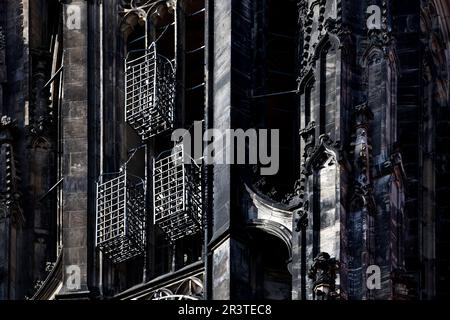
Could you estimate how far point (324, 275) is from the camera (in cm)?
8550

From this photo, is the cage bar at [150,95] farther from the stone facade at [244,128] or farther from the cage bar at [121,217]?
the cage bar at [121,217]

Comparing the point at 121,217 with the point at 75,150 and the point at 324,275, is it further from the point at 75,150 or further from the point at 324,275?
the point at 324,275

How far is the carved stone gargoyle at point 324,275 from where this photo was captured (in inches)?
3359

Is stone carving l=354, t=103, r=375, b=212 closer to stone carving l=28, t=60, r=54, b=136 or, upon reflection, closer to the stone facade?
the stone facade

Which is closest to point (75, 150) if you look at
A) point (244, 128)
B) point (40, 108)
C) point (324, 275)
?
point (40, 108)

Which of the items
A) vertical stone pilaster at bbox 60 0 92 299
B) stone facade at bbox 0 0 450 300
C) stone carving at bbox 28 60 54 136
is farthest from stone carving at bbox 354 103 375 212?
stone carving at bbox 28 60 54 136

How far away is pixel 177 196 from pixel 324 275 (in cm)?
689

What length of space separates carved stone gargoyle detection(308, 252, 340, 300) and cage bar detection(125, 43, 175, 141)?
26.3 ft

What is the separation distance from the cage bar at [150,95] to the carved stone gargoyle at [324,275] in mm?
8005

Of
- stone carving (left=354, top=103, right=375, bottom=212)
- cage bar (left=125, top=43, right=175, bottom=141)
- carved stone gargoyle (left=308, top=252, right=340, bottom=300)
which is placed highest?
cage bar (left=125, top=43, right=175, bottom=141)

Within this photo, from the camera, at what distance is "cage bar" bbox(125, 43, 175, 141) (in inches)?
3674

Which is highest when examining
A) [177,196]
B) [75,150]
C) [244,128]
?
[75,150]
